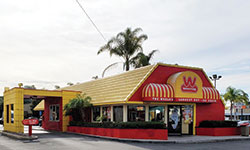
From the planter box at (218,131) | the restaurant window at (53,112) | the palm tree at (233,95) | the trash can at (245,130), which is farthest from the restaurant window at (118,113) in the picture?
the palm tree at (233,95)

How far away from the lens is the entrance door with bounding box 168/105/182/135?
2142 centimetres

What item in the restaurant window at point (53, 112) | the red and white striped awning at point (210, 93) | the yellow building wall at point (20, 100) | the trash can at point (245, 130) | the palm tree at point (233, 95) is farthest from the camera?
the palm tree at point (233, 95)

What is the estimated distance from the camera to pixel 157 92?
19453mm

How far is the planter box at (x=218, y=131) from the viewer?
21219 millimetres

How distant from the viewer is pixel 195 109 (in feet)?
73.4

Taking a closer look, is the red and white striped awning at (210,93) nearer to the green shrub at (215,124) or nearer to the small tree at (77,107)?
the green shrub at (215,124)

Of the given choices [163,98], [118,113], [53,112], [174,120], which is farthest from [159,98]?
[53,112]

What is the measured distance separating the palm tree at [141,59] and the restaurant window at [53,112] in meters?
9.99

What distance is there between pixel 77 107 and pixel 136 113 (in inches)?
197

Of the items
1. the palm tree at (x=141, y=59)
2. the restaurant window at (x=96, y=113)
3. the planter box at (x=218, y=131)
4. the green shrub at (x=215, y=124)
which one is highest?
the palm tree at (x=141, y=59)

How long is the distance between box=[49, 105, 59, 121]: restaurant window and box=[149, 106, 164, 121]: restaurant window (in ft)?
33.9

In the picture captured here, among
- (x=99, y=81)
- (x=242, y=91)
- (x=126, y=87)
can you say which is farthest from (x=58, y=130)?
(x=242, y=91)

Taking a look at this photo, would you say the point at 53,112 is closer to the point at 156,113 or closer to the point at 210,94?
the point at 156,113

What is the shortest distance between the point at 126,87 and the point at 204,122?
6.46m
